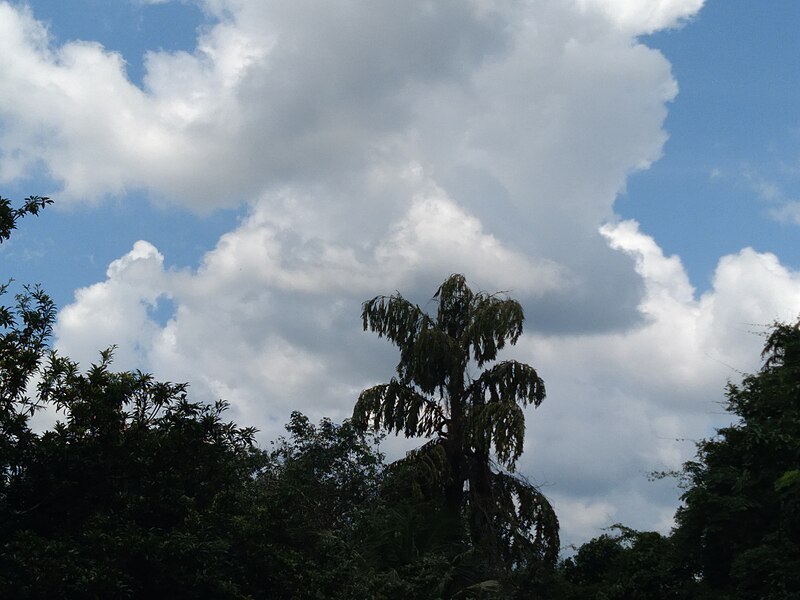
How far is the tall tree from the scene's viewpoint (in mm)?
29062

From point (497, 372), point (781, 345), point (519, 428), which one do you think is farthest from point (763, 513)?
point (497, 372)

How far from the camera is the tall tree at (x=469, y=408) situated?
29.1 m

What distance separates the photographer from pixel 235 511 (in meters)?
17.0

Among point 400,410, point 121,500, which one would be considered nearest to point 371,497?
point 400,410

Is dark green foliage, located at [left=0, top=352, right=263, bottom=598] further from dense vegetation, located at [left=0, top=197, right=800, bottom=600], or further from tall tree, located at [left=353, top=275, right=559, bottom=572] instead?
tall tree, located at [left=353, top=275, right=559, bottom=572]

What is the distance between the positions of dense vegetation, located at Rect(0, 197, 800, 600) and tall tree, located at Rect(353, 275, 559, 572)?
0.06 m

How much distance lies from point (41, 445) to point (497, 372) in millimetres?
17663

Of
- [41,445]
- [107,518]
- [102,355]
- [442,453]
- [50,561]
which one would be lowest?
[50,561]

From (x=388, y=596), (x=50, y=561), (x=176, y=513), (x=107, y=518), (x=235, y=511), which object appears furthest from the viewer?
(x=388, y=596)

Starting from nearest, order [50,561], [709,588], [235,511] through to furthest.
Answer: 1. [50,561]
2. [235,511]
3. [709,588]

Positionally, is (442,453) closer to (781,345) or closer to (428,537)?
(428,537)

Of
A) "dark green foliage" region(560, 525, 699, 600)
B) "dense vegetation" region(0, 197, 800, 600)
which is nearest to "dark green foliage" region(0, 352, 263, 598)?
"dense vegetation" region(0, 197, 800, 600)

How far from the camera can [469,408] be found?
30.3 metres

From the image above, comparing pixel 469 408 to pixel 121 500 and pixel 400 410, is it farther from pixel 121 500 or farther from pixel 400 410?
pixel 121 500
